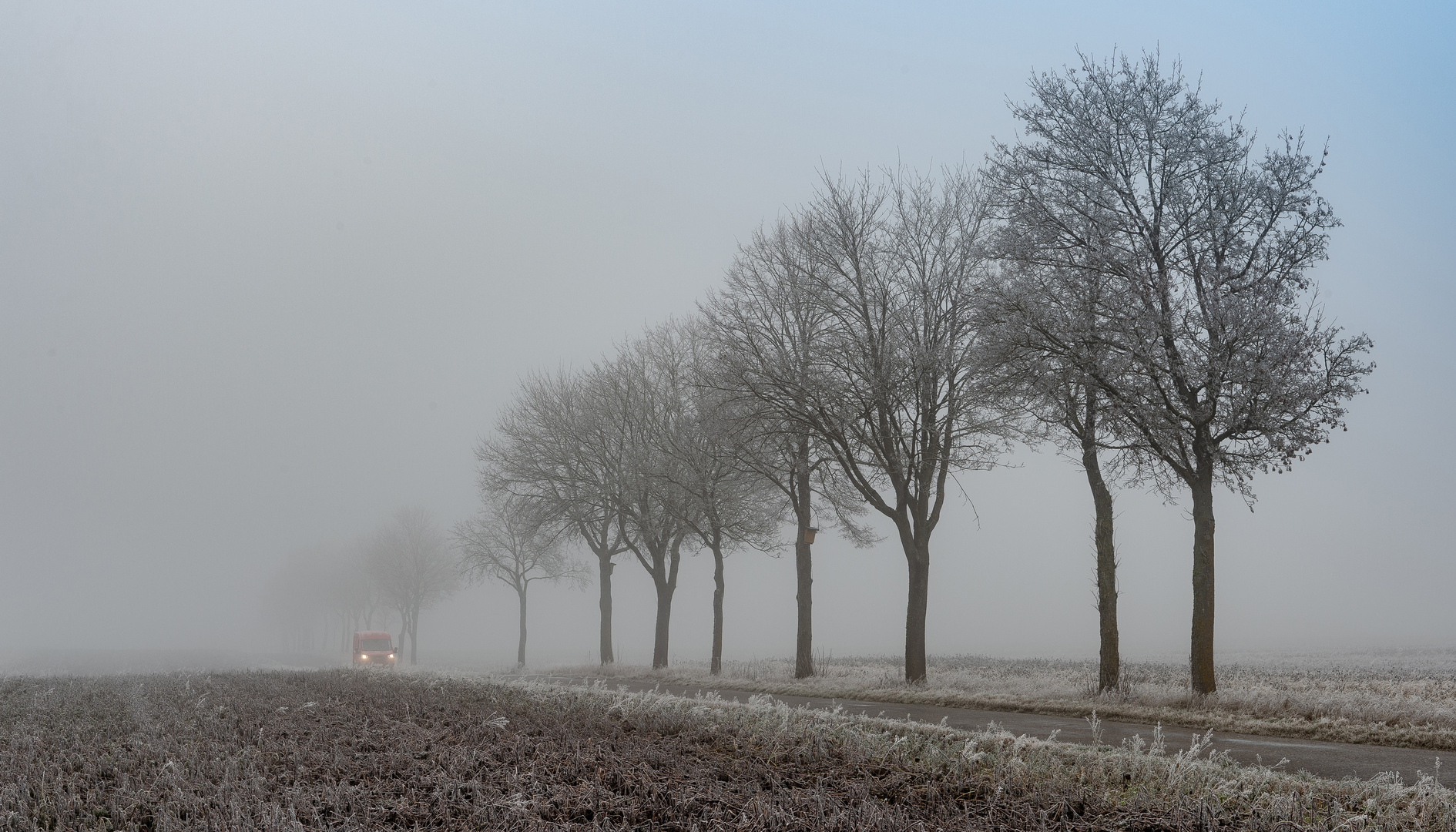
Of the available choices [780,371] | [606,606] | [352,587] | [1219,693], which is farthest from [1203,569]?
[352,587]

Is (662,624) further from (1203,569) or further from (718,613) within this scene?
(1203,569)

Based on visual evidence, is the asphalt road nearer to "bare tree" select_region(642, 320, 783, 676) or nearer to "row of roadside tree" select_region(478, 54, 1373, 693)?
"row of roadside tree" select_region(478, 54, 1373, 693)

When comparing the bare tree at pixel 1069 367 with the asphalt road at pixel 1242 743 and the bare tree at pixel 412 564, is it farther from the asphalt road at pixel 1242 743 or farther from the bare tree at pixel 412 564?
the bare tree at pixel 412 564

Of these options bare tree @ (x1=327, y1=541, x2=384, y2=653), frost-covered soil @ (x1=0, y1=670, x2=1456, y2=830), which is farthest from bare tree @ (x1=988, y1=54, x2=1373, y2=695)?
bare tree @ (x1=327, y1=541, x2=384, y2=653)

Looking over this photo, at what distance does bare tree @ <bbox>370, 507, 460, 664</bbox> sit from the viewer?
59.7 metres

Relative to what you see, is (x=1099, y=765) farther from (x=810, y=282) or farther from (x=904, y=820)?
(x=810, y=282)

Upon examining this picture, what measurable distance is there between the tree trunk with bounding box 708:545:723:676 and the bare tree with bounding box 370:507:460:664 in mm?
37402

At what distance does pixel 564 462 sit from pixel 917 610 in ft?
48.2

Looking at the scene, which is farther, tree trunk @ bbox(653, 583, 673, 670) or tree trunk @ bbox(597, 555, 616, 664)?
tree trunk @ bbox(597, 555, 616, 664)

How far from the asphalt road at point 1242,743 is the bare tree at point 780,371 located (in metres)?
7.86

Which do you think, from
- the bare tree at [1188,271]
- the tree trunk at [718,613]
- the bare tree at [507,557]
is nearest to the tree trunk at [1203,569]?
the bare tree at [1188,271]

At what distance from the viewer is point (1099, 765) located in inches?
260

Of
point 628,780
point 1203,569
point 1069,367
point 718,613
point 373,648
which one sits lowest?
point 373,648

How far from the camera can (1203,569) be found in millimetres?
14781
